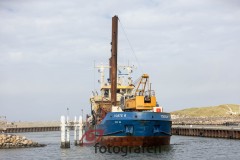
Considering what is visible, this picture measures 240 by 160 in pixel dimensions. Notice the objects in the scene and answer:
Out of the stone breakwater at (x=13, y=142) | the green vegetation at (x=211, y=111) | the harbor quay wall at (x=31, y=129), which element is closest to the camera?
the stone breakwater at (x=13, y=142)

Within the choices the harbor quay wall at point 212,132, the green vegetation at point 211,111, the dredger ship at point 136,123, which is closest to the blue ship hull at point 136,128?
the dredger ship at point 136,123

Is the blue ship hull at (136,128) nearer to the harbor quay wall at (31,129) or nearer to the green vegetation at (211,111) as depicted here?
the harbor quay wall at (31,129)

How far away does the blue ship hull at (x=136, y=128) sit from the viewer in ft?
147

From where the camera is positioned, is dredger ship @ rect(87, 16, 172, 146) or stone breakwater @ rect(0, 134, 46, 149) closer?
dredger ship @ rect(87, 16, 172, 146)

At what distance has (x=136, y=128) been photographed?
147 ft

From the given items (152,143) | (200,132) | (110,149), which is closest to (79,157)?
(110,149)

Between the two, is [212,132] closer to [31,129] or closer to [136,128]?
[136,128]

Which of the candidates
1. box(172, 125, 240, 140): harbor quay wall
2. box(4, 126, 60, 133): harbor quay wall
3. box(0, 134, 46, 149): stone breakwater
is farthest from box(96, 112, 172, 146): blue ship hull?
box(4, 126, 60, 133): harbor quay wall

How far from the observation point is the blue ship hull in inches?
1758

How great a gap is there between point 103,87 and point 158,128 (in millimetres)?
18300

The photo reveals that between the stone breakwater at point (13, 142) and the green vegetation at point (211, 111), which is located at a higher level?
the green vegetation at point (211, 111)

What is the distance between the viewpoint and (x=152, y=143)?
150ft

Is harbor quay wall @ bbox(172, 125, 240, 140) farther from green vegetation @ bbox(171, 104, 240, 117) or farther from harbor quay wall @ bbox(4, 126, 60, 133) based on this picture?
green vegetation @ bbox(171, 104, 240, 117)

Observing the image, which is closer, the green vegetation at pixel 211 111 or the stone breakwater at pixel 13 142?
the stone breakwater at pixel 13 142
